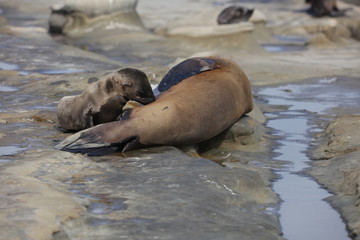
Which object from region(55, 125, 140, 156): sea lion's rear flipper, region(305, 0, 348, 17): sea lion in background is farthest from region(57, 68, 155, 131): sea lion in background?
region(305, 0, 348, 17): sea lion in background

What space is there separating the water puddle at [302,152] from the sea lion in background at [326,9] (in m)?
9.29

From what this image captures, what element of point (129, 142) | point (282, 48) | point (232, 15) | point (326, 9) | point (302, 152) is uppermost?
point (129, 142)

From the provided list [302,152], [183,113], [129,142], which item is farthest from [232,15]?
[129,142]

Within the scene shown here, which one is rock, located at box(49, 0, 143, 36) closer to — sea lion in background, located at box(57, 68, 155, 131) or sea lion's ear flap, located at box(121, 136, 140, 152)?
sea lion in background, located at box(57, 68, 155, 131)

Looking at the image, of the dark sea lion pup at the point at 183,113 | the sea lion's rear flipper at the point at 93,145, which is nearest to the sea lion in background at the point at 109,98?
the dark sea lion pup at the point at 183,113

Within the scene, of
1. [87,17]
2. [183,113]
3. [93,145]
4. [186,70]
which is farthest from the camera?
[87,17]

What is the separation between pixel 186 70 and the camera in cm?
613

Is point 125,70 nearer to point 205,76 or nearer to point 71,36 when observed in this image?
point 205,76

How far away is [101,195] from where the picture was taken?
13.9 feet

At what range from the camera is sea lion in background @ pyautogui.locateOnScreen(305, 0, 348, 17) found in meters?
19.1

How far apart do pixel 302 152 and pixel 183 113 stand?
1299mm

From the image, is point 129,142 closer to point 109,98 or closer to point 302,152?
point 109,98

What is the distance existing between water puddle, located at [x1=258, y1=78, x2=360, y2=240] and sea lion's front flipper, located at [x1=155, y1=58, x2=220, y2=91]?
2.86 feet

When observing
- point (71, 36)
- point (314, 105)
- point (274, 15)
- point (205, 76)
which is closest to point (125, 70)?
point (205, 76)
